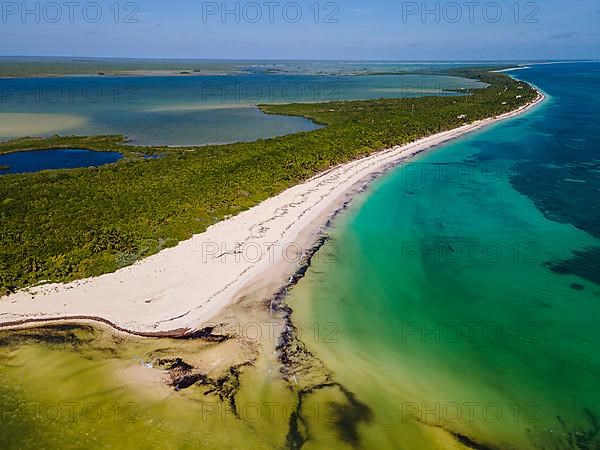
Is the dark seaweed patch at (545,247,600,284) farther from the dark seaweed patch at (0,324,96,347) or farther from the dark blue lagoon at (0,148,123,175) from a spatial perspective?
the dark blue lagoon at (0,148,123,175)

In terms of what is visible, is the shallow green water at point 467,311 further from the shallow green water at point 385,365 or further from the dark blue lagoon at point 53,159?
the dark blue lagoon at point 53,159

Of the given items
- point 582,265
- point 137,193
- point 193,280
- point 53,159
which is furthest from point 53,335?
point 53,159

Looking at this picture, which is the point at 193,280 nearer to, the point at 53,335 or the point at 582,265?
the point at 53,335

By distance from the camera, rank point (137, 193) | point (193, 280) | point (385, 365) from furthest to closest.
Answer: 1. point (137, 193)
2. point (193, 280)
3. point (385, 365)

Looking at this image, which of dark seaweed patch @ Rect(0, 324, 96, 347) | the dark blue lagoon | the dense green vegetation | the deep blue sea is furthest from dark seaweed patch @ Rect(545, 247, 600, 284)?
the dark blue lagoon

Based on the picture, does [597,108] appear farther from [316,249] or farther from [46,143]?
[46,143]
